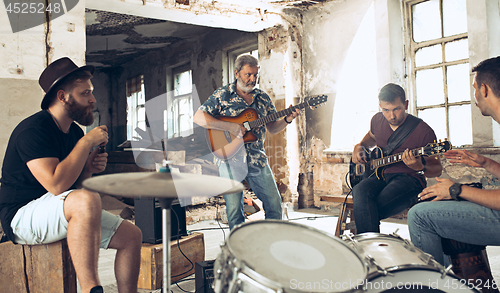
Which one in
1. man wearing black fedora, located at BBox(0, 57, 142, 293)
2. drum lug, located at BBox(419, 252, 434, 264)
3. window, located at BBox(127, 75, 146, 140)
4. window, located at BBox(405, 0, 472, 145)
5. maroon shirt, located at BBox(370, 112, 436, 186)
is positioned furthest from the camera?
window, located at BBox(127, 75, 146, 140)

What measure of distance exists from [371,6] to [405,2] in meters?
0.46

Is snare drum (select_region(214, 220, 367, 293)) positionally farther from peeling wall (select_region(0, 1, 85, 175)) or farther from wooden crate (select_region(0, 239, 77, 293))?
peeling wall (select_region(0, 1, 85, 175))

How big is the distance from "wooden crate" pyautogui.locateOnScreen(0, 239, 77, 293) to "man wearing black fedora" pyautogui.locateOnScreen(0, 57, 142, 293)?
61mm

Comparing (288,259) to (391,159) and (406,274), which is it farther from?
(391,159)

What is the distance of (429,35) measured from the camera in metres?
4.72

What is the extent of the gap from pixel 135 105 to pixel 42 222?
9.82 m

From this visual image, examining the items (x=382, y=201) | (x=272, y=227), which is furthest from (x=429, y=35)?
(x=272, y=227)

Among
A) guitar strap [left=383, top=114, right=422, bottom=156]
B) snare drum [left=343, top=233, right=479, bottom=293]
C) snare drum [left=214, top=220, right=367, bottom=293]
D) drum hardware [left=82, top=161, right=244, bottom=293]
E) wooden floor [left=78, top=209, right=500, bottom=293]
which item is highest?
guitar strap [left=383, top=114, right=422, bottom=156]

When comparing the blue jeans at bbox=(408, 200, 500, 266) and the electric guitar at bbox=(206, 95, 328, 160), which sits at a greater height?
the electric guitar at bbox=(206, 95, 328, 160)

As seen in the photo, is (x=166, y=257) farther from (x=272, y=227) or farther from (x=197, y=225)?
(x=197, y=225)

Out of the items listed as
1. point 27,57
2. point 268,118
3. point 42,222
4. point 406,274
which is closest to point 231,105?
point 268,118

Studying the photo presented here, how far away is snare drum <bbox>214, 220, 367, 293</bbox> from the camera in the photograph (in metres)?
1.07

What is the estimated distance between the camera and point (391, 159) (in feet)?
9.42

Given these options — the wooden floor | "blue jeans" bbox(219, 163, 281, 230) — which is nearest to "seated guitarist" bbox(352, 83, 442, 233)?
"blue jeans" bbox(219, 163, 281, 230)
